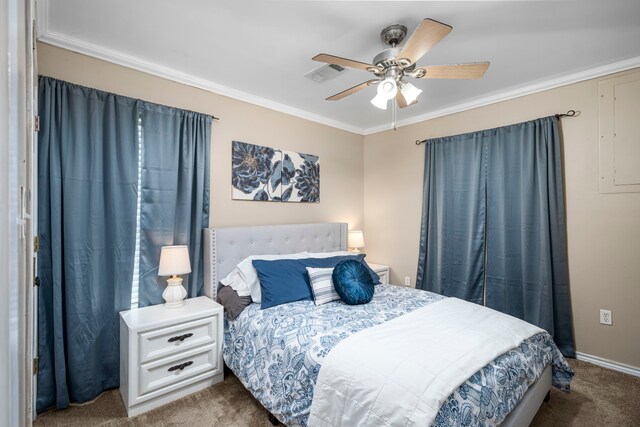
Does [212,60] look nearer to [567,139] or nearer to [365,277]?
[365,277]

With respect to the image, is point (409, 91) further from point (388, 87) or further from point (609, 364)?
point (609, 364)

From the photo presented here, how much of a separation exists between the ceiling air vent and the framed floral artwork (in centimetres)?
94

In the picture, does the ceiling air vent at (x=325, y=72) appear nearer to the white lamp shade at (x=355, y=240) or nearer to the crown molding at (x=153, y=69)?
the crown molding at (x=153, y=69)

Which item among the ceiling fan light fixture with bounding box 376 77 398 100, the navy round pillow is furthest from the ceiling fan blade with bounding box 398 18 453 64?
the navy round pillow

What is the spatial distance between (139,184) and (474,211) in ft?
10.7

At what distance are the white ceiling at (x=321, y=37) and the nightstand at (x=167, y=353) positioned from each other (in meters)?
1.91

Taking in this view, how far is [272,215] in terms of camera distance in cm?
341

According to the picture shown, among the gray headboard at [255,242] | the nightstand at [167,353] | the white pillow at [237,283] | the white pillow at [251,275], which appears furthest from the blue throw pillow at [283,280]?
the nightstand at [167,353]

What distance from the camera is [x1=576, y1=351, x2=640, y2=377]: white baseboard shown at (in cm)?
251

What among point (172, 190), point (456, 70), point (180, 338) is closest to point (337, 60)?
point (456, 70)

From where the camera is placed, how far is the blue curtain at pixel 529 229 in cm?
281

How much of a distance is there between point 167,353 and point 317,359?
1.20 metres

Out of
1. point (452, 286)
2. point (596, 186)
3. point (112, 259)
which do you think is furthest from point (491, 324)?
point (112, 259)

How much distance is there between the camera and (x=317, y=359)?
5.52 ft
